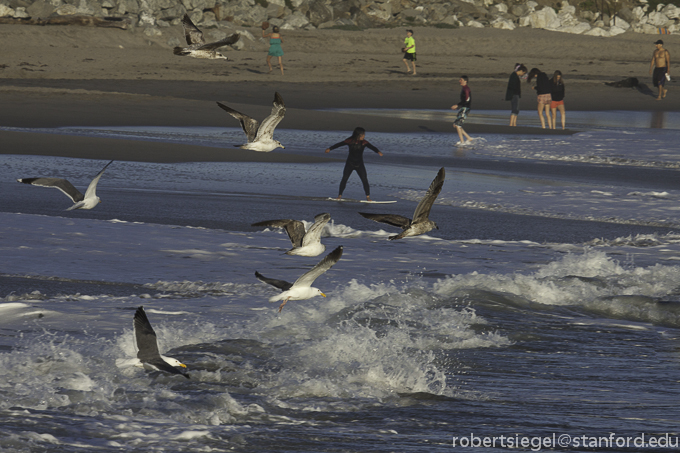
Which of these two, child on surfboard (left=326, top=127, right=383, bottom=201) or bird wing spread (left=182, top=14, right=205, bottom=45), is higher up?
bird wing spread (left=182, top=14, right=205, bottom=45)

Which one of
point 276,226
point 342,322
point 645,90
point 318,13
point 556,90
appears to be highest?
point 318,13

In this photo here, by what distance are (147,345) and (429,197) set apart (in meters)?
3.20

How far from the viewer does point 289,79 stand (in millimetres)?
36188

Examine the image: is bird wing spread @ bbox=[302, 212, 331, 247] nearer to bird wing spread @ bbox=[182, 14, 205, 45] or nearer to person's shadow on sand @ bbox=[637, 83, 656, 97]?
bird wing spread @ bbox=[182, 14, 205, 45]

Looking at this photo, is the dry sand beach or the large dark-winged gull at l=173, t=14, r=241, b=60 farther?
the dry sand beach

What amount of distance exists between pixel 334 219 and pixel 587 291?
4661 mm

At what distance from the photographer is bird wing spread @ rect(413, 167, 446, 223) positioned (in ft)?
26.5

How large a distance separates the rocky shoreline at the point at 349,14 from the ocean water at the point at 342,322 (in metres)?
27.5

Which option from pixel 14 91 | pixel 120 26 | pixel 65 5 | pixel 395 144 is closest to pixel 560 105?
pixel 395 144

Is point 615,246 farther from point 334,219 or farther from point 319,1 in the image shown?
point 319,1

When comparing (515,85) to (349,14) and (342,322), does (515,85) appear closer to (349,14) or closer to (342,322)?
(342,322)

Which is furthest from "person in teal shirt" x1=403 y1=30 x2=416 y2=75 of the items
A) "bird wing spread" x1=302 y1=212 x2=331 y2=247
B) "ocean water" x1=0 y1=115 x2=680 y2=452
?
"bird wing spread" x1=302 y1=212 x2=331 y2=247

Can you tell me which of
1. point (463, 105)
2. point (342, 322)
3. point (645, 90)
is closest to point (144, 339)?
point (342, 322)

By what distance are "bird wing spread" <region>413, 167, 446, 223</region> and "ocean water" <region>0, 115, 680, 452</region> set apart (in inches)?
43.4
